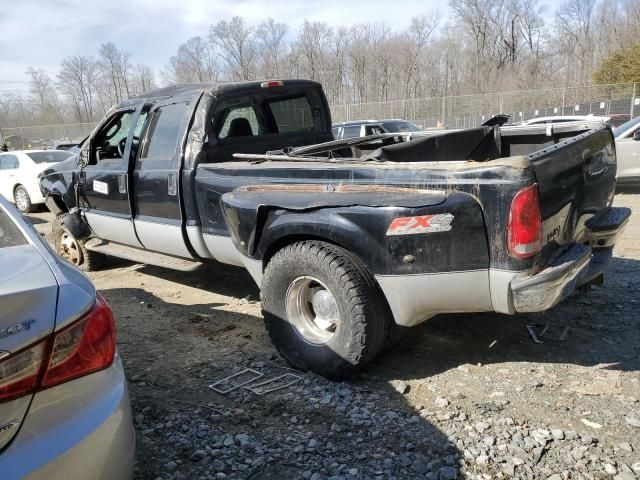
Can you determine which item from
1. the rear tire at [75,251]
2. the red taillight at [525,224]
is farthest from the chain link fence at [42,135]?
the red taillight at [525,224]

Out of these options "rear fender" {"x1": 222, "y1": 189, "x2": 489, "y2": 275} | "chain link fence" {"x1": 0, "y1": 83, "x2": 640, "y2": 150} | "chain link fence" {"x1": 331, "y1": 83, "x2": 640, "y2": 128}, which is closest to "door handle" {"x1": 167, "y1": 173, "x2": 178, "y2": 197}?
"rear fender" {"x1": 222, "y1": 189, "x2": 489, "y2": 275}

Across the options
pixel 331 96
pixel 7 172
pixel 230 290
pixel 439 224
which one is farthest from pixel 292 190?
pixel 331 96

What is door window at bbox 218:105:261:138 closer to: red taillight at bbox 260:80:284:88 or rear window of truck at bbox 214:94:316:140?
rear window of truck at bbox 214:94:316:140

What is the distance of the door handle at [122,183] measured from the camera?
5297 millimetres

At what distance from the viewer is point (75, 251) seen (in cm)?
687

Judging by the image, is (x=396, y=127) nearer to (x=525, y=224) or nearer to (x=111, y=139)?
(x=111, y=139)

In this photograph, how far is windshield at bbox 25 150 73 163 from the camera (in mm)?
12977

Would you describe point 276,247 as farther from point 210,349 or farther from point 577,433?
point 577,433

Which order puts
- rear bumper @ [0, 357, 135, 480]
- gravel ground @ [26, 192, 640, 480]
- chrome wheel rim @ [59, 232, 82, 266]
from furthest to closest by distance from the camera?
chrome wheel rim @ [59, 232, 82, 266], gravel ground @ [26, 192, 640, 480], rear bumper @ [0, 357, 135, 480]

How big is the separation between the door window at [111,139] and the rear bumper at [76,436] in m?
4.23

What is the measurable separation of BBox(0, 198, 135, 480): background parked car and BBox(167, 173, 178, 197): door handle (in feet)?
8.69

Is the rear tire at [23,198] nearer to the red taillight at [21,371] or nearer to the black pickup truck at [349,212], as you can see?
the black pickup truck at [349,212]

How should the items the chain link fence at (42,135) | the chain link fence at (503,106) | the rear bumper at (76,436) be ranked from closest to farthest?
the rear bumper at (76,436), the chain link fence at (503,106), the chain link fence at (42,135)

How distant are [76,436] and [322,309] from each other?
2.11m
